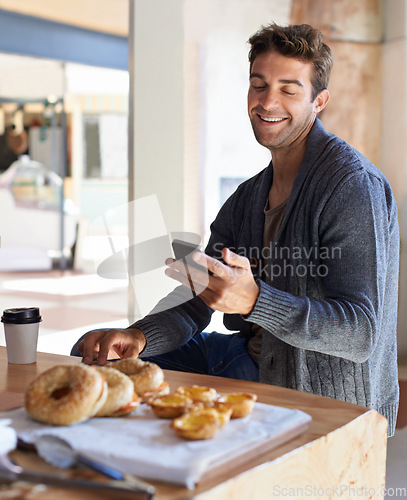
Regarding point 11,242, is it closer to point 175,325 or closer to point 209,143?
point 209,143

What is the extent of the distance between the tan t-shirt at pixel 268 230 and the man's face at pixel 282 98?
0.17 meters

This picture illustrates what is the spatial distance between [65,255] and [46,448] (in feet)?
21.8

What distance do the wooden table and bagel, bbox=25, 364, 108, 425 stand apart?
64 millimetres

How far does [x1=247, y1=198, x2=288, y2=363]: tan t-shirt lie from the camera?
1.61m

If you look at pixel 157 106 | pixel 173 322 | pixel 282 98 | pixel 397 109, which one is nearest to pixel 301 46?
pixel 282 98

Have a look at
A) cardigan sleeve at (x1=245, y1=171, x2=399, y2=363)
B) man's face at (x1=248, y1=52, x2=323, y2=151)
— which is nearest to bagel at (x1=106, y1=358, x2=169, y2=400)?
cardigan sleeve at (x1=245, y1=171, x2=399, y2=363)

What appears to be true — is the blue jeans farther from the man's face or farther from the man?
the man's face

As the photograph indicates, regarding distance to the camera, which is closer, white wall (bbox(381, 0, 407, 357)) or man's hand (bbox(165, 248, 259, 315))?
man's hand (bbox(165, 248, 259, 315))

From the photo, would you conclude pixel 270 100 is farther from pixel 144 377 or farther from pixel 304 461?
pixel 304 461

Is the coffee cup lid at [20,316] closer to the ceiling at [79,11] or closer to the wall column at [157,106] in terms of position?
the wall column at [157,106]

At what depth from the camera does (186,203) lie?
3.30 m

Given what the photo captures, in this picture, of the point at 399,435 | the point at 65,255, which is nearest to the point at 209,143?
the point at 399,435

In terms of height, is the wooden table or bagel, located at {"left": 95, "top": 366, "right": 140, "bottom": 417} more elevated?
bagel, located at {"left": 95, "top": 366, "right": 140, "bottom": 417}

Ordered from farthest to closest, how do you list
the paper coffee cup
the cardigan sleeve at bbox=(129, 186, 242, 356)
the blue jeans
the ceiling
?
the ceiling < the blue jeans < the cardigan sleeve at bbox=(129, 186, 242, 356) < the paper coffee cup
